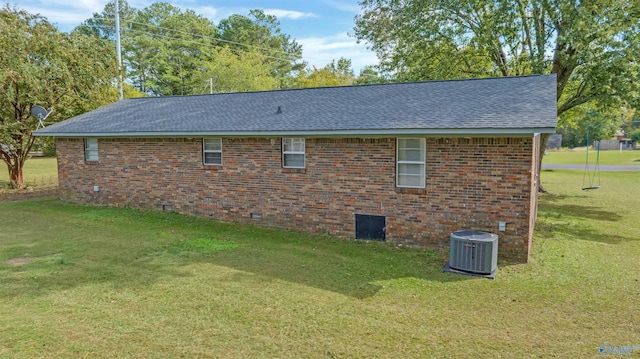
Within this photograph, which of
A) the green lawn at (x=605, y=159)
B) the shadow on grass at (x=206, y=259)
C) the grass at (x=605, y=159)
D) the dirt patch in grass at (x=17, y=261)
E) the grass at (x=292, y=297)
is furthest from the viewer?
the green lawn at (x=605, y=159)

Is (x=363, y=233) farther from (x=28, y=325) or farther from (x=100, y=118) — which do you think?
(x=100, y=118)

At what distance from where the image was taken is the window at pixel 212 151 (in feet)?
38.6

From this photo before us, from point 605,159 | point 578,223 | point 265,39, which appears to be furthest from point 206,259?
point 605,159

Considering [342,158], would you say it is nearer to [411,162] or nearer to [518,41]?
[411,162]

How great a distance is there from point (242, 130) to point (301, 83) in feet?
106

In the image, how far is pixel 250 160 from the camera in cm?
1119

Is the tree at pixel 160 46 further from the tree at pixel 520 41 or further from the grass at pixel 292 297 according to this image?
the grass at pixel 292 297

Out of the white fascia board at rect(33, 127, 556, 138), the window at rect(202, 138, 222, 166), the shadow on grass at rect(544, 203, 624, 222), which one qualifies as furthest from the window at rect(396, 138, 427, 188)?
the shadow on grass at rect(544, 203, 624, 222)

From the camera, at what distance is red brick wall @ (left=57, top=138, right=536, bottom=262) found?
325 inches

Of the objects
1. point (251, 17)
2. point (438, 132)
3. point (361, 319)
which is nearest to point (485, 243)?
point (438, 132)

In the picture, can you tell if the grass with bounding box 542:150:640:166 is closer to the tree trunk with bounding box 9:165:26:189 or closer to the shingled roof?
the shingled roof

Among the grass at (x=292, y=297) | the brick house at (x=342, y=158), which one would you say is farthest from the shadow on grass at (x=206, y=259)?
the brick house at (x=342, y=158)

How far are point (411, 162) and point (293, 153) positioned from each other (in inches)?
126

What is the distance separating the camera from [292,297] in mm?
6254
